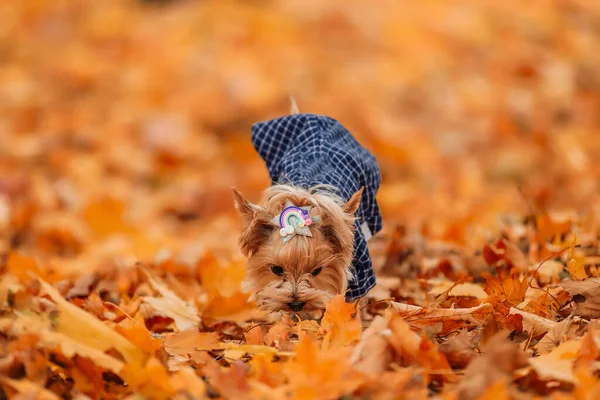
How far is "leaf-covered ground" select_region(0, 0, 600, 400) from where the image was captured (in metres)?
2.53

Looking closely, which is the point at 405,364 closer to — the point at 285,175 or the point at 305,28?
the point at 285,175

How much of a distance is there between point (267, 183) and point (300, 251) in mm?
4522

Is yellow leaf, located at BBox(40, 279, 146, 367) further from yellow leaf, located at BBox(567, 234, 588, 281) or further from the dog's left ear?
yellow leaf, located at BBox(567, 234, 588, 281)

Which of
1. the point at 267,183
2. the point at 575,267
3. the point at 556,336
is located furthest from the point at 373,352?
the point at 267,183

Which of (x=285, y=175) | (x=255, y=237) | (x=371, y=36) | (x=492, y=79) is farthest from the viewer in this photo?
(x=371, y=36)

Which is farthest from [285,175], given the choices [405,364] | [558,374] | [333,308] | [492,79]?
[492,79]

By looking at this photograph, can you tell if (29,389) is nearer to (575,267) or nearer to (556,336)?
(556,336)

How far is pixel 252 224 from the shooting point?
3.42m

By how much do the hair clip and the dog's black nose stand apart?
0.98 ft

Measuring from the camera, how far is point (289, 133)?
418 centimetres

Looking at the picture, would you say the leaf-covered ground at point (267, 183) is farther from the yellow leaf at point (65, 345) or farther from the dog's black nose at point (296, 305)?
the dog's black nose at point (296, 305)

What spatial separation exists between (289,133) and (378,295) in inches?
40.4

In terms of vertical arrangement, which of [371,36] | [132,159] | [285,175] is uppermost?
[371,36]

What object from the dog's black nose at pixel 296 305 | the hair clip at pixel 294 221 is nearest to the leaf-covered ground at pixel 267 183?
the dog's black nose at pixel 296 305
